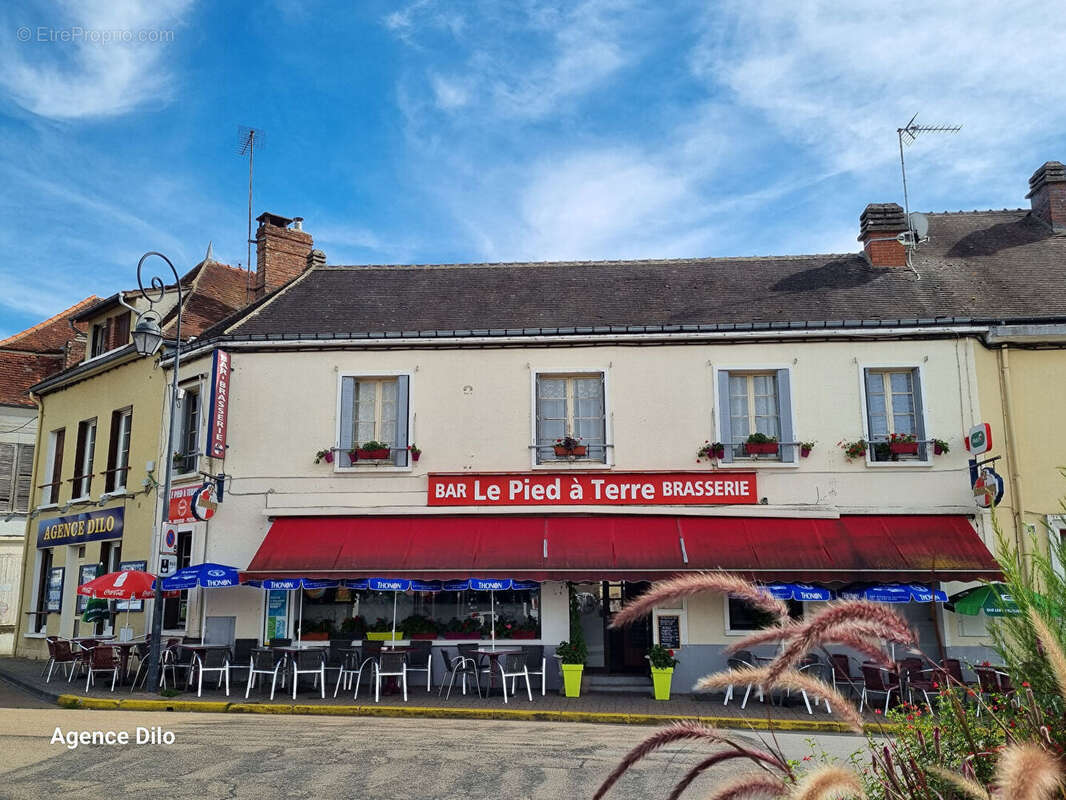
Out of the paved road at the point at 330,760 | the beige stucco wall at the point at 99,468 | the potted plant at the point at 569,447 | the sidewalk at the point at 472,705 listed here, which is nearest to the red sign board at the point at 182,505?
the beige stucco wall at the point at 99,468

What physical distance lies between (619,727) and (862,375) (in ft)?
24.3

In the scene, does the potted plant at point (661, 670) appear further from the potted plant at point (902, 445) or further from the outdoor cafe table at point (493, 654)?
the potted plant at point (902, 445)

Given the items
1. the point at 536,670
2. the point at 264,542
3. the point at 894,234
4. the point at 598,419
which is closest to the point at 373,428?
the point at 264,542

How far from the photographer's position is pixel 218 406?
16.1 meters

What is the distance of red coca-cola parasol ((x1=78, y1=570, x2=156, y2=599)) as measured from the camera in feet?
48.4

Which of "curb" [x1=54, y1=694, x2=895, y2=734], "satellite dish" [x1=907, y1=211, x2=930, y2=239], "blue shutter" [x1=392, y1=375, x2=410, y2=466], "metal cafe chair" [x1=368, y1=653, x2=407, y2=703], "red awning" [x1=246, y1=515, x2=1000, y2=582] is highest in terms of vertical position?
"satellite dish" [x1=907, y1=211, x2=930, y2=239]

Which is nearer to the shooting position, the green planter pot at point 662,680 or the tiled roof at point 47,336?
the green planter pot at point 662,680

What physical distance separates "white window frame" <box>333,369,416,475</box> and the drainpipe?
981cm

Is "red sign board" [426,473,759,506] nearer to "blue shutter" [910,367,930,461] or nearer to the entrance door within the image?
the entrance door

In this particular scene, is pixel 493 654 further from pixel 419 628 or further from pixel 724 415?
pixel 724 415

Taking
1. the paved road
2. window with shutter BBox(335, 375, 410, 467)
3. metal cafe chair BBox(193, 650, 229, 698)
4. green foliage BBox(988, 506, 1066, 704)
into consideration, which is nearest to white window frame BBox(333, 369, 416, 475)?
window with shutter BBox(335, 375, 410, 467)

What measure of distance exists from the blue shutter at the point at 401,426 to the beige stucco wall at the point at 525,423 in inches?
6.5

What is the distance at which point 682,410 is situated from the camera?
16.0 meters

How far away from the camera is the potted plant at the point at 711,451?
15.6 meters
